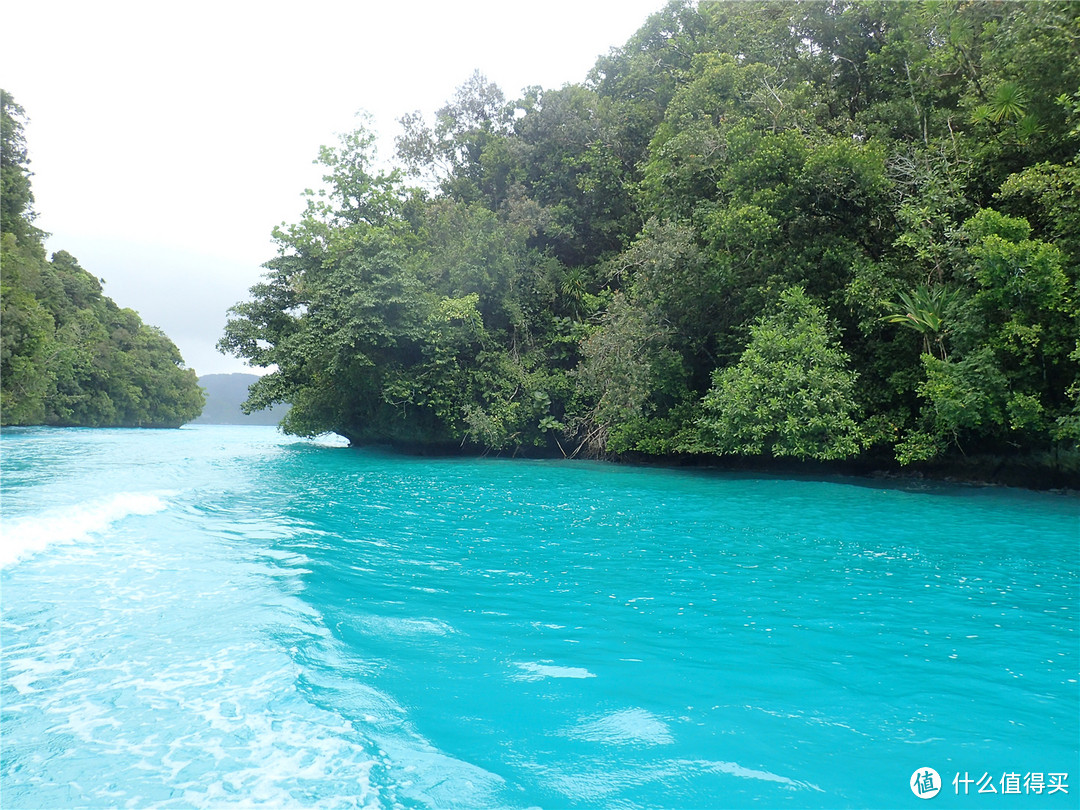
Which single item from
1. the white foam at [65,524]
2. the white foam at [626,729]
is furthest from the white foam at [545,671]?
the white foam at [65,524]

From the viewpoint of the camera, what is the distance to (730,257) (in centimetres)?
1602

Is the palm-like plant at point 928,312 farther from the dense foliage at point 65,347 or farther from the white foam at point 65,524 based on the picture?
the dense foliage at point 65,347

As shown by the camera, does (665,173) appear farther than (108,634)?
Yes

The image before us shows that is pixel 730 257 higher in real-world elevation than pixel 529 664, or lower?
higher

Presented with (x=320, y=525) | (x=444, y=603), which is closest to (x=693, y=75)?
(x=320, y=525)

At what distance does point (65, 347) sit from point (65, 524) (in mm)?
41796

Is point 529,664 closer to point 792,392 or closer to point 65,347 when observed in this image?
point 792,392

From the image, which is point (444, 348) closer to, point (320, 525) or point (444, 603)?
point (320, 525)

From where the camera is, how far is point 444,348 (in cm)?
2306

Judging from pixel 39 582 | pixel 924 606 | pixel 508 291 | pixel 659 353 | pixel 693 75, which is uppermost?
pixel 693 75

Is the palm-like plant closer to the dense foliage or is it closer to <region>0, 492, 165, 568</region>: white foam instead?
<region>0, 492, 165, 568</region>: white foam

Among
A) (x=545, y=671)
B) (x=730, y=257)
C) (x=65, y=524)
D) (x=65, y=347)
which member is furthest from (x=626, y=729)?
(x=65, y=347)

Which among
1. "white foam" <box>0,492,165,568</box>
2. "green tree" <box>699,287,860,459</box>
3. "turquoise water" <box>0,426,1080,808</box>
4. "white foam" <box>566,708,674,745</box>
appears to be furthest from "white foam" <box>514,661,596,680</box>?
"green tree" <box>699,287,860,459</box>

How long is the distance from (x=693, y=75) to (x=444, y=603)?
19465 mm
